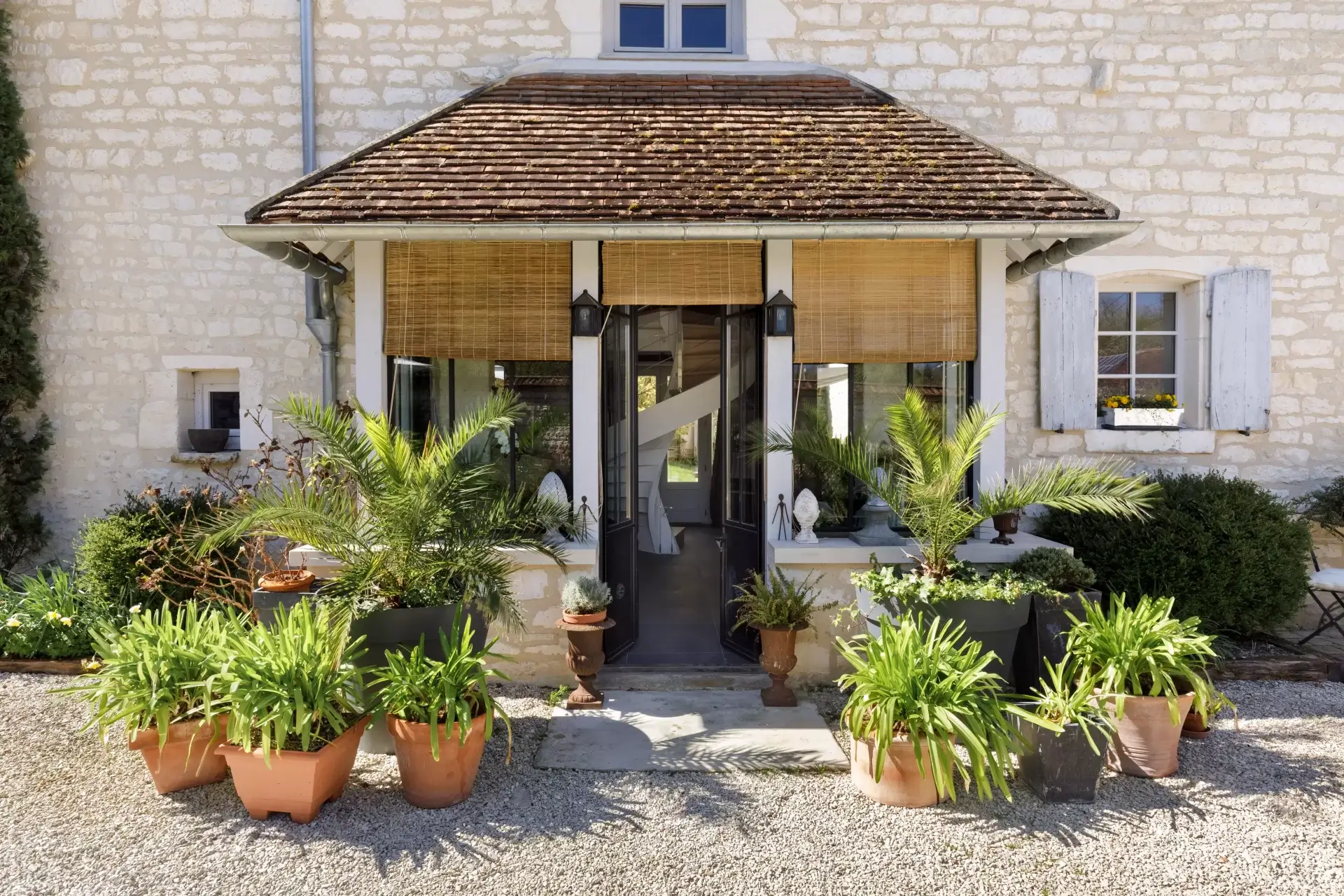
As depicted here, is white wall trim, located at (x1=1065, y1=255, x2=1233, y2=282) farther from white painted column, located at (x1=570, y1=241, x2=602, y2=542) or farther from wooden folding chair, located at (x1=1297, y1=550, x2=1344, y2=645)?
white painted column, located at (x1=570, y1=241, x2=602, y2=542)

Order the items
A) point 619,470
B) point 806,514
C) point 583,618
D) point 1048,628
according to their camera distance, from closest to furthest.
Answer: point 1048,628 < point 583,618 < point 806,514 < point 619,470

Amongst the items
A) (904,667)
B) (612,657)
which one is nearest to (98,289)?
(612,657)

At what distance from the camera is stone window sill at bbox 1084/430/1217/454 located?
6012 mm

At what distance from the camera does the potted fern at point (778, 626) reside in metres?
4.48

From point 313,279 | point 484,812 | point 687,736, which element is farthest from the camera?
point 313,279

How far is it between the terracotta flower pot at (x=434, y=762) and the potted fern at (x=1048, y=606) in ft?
9.54

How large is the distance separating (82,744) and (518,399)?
3.14 m

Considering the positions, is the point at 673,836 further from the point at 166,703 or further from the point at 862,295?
the point at 862,295

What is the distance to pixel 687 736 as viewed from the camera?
412cm

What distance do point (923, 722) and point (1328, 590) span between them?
4199mm

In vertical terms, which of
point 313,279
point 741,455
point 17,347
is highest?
point 313,279

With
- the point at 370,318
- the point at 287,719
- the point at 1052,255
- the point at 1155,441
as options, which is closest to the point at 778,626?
the point at 287,719

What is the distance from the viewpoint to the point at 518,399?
17.1ft

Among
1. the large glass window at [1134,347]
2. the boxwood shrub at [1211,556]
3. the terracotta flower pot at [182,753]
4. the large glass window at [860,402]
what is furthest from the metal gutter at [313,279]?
the large glass window at [1134,347]
